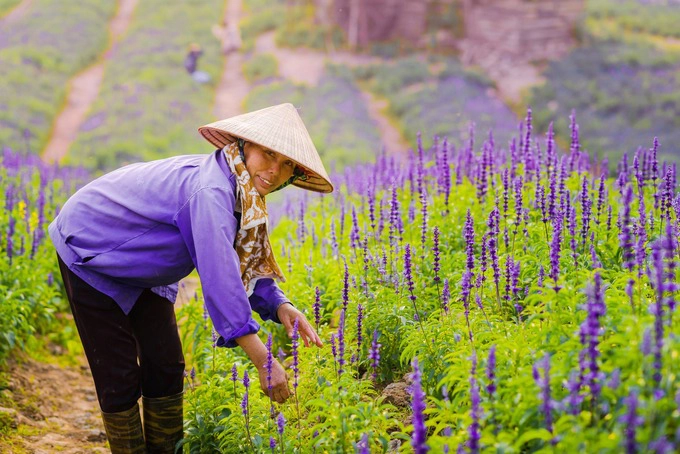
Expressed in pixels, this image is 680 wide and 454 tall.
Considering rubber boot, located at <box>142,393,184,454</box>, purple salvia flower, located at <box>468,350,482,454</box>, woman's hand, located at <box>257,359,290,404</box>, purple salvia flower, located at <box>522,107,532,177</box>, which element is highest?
purple salvia flower, located at <box>522,107,532,177</box>

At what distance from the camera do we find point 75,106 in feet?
66.5

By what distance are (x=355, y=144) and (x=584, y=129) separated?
5.18m

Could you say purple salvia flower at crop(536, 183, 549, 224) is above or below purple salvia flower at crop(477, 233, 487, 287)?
above

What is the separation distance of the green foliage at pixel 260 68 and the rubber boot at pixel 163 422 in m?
20.0

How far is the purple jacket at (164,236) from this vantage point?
326cm

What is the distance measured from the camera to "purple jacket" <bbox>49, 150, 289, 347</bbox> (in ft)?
10.7

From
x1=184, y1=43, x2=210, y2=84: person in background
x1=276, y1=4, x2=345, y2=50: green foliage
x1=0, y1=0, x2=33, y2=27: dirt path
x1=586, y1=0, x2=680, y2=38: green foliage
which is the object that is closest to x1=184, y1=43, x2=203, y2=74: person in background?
x1=184, y1=43, x2=210, y2=84: person in background

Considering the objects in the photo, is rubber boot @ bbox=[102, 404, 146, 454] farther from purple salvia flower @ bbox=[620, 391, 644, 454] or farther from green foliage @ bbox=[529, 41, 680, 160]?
green foliage @ bbox=[529, 41, 680, 160]

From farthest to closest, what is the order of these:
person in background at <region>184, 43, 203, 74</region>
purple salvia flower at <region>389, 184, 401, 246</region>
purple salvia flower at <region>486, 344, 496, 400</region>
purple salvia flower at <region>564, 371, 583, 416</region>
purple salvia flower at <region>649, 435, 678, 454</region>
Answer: person in background at <region>184, 43, 203, 74</region> → purple salvia flower at <region>389, 184, 401, 246</region> → purple salvia flower at <region>486, 344, 496, 400</region> → purple salvia flower at <region>564, 371, 583, 416</region> → purple salvia flower at <region>649, 435, 678, 454</region>

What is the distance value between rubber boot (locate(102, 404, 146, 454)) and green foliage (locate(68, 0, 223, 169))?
1140 cm

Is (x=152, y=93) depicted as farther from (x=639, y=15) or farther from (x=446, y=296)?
(x=639, y=15)

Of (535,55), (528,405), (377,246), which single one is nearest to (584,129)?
(535,55)

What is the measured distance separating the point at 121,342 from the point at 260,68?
69.2ft

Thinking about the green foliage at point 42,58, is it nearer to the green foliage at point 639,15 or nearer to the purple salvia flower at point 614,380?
the purple salvia flower at point 614,380
